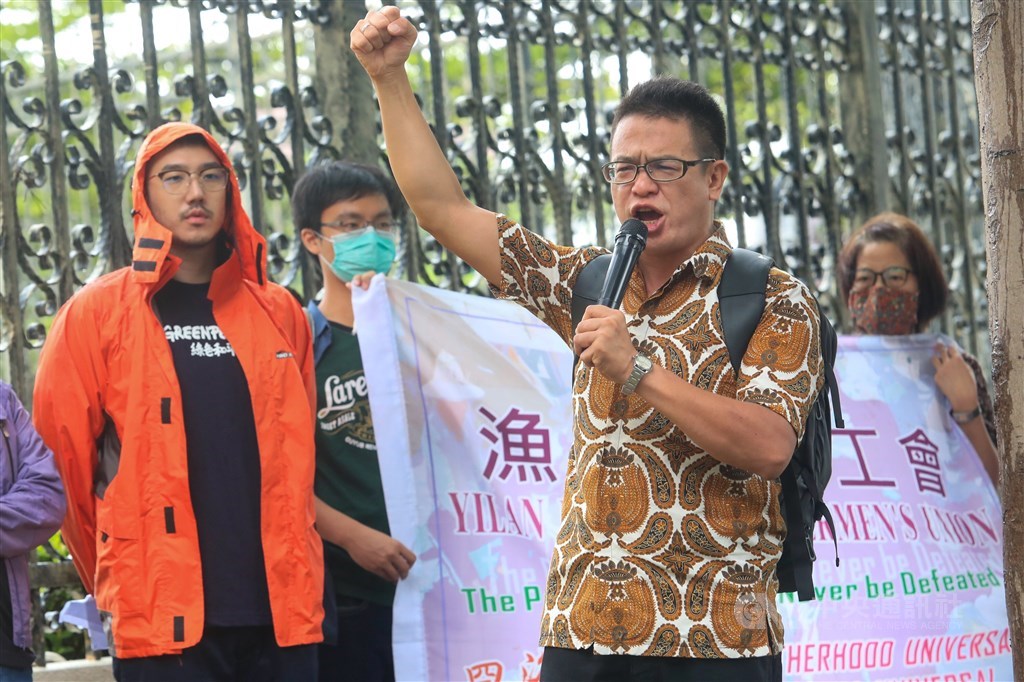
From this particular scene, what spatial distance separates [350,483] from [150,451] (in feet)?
2.63

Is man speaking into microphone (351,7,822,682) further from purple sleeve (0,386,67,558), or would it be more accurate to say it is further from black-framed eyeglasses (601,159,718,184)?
purple sleeve (0,386,67,558)

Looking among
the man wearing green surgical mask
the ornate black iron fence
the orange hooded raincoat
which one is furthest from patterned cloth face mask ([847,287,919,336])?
the orange hooded raincoat

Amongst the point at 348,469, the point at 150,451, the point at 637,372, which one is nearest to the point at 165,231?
the point at 150,451

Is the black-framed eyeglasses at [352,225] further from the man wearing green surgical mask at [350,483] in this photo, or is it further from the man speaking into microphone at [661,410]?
the man speaking into microphone at [661,410]

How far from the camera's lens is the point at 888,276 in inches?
201

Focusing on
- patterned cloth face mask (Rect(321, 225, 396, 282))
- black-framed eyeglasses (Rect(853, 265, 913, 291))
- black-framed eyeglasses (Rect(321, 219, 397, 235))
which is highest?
black-framed eyeglasses (Rect(321, 219, 397, 235))

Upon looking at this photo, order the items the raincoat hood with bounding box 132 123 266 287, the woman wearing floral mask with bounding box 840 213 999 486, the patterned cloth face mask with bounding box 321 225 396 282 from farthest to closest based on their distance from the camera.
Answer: the woman wearing floral mask with bounding box 840 213 999 486, the patterned cloth face mask with bounding box 321 225 396 282, the raincoat hood with bounding box 132 123 266 287

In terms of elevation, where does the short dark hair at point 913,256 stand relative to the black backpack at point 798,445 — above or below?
above

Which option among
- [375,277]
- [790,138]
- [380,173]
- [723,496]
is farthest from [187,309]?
[790,138]

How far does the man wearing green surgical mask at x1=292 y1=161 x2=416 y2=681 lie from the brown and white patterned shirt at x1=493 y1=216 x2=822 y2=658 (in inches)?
48.3

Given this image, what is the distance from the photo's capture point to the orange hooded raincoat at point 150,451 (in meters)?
3.50

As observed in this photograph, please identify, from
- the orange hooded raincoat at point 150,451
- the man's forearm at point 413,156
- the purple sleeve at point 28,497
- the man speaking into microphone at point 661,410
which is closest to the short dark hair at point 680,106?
the man speaking into microphone at point 661,410

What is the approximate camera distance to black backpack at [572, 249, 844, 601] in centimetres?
290

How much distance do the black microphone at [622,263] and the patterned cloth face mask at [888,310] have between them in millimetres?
2460
